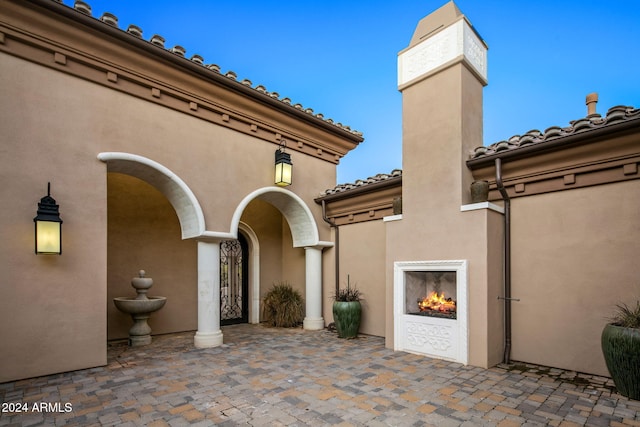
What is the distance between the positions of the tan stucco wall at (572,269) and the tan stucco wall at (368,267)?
8.43ft

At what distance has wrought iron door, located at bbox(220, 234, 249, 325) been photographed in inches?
350

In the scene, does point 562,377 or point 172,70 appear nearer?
point 562,377

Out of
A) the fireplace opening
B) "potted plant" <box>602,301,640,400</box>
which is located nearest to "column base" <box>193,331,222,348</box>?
the fireplace opening

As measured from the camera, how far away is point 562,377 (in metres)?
4.47

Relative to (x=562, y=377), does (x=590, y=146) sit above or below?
above

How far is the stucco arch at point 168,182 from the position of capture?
18.4ft

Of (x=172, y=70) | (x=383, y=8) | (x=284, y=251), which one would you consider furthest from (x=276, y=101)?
(x=383, y=8)

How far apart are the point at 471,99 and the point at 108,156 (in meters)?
5.94

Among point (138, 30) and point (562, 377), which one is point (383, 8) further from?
point (562, 377)

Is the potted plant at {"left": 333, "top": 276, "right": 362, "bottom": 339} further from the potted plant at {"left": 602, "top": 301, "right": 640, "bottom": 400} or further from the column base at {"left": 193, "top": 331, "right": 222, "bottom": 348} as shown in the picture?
the potted plant at {"left": 602, "top": 301, "right": 640, "bottom": 400}

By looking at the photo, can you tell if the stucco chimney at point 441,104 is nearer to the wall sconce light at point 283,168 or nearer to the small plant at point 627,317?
the small plant at point 627,317

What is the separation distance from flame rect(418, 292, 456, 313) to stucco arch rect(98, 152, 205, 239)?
164 inches

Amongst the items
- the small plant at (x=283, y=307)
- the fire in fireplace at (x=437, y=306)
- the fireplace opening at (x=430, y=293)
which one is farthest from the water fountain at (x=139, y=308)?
the fire in fireplace at (x=437, y=306)

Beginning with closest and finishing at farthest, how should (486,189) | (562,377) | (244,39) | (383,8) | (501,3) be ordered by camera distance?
1. (562,377)
2. (486,189)
3. (501,3)
4. (383,8)
5. (244,39)
